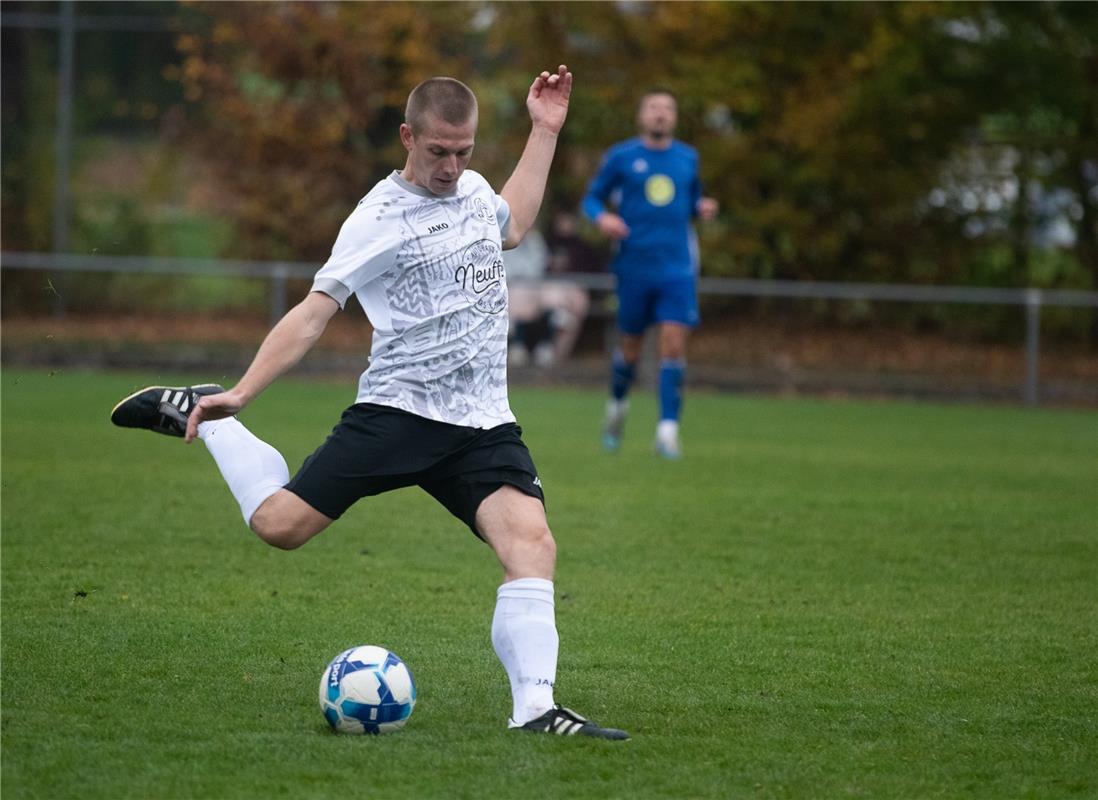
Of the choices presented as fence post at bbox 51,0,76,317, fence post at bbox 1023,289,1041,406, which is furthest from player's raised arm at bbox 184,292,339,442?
fence post at bbox 51,0,76,317

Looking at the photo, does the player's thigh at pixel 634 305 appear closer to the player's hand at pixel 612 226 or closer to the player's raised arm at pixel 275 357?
the player's hand at pixel 612 226

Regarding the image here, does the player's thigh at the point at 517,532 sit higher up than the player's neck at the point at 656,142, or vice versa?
the player's neck at the point at 656,142

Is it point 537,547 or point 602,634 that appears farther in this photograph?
point 602,634

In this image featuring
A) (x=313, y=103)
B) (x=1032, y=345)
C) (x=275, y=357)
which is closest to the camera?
(x=275, y=357)

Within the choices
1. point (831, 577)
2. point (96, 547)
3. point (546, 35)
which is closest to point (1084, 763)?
point (831, 577)

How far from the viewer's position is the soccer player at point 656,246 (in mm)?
11719

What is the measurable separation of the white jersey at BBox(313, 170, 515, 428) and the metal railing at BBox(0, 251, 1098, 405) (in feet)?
46.2

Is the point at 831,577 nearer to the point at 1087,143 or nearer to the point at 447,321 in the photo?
the point at 447,321

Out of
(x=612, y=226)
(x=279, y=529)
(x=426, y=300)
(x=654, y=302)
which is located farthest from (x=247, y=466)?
(x=654, y=302)

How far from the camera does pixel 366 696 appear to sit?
450 cm

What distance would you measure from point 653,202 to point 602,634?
6500 millimetres

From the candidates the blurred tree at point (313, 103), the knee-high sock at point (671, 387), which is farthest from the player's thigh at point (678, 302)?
the blurred tree at point (313, 103)

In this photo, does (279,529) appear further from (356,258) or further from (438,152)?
(438,152)

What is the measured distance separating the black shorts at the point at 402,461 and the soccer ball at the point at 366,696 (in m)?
0.49
